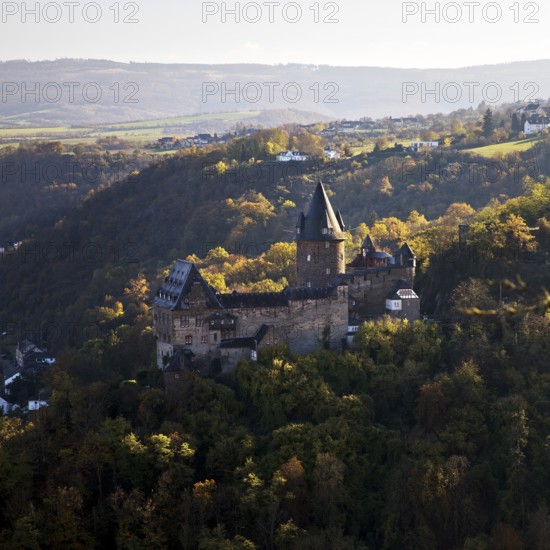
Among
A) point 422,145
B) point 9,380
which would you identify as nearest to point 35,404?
point 9,380

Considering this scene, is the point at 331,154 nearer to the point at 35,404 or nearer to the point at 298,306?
the point at 35,404

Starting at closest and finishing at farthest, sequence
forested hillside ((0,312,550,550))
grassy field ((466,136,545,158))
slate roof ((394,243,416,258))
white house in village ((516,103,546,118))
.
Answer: forested hillside ((0,312,550,550))
slate roof ((394,243,416,258))
grassy field ((466,136,545,158))
white house in village ((516,103,546,118))

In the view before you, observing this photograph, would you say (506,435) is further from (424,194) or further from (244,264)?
(424,194)

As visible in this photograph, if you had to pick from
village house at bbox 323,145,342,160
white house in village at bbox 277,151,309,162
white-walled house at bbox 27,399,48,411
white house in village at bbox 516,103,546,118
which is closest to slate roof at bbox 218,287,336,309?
white-walled house at bbox 27,399,48,411

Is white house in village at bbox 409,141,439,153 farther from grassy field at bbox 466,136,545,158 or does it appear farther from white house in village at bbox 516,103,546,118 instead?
white house in village at bbox 516,103,546,118

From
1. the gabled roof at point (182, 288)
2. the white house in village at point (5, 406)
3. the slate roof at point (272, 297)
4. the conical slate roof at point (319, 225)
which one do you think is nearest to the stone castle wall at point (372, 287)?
the conical slate roof at point (319, 225)
